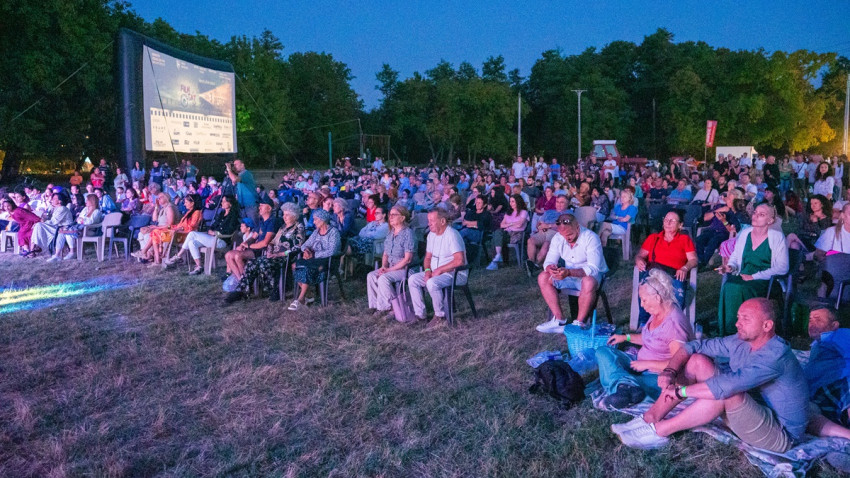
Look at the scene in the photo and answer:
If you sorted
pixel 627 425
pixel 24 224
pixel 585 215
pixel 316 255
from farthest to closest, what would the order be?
1. pixel 24 224
2. pixel 585 215
3. pixel 316 255
4. pixel 627 425

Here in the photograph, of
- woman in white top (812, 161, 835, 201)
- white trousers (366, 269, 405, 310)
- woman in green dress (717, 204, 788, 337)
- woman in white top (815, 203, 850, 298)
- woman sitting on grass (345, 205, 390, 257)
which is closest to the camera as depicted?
woman in green dress (717, 204, 788, 337)

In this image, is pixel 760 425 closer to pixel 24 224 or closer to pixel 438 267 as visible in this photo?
pixel 438 267

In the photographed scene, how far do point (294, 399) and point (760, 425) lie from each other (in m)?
2.57

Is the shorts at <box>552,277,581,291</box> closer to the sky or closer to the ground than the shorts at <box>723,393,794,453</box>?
closer to the sky

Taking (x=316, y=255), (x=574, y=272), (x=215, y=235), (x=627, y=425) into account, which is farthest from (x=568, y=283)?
(x=215, y=235)

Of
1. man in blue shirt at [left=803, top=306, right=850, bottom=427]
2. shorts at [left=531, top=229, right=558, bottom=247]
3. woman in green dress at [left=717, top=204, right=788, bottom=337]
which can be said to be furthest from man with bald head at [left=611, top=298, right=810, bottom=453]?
shorts at [left=531, top=229, right=558, bottom=247]

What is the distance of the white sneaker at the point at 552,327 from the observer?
5.12 metres

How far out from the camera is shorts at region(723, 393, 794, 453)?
2.89 metres

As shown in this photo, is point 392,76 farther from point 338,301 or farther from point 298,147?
point 338,301

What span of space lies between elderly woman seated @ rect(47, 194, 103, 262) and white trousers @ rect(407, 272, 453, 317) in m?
6.07

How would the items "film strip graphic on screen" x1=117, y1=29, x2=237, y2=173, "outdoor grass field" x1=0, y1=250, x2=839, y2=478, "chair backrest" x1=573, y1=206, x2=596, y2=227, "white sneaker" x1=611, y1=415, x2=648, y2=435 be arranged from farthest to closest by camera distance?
1. "film strip graphic on screen" x1=117, y1=29, x2=237, y2=173
2. "chair backrest" x1=573, y1=206, x2=596, y2=227
3. "white sneaker" x1=611, y1=415, x2=648, y2=435
4. "outdoor grass field" x1=0, y1=250, x2=839, y2=478

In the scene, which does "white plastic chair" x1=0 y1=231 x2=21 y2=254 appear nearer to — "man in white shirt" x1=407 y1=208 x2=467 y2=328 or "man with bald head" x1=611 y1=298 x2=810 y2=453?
"man in white shirt" x1=407 y1=208 x2=467 y2=328

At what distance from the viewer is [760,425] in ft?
9.54

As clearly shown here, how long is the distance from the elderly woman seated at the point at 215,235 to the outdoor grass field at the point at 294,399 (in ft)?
5.37
